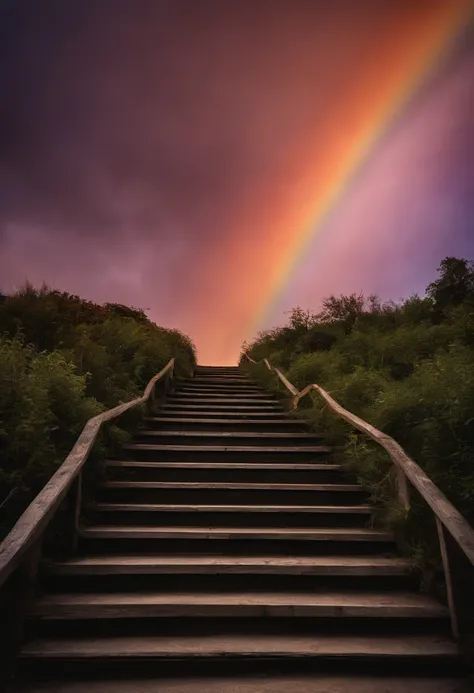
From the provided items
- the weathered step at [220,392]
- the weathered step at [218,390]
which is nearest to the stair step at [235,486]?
the weathered step at [220,392]

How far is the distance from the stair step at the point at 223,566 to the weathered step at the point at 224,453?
2.06 meters

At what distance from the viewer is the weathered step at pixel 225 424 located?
23.0 ft

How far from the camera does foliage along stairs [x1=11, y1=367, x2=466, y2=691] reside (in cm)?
260

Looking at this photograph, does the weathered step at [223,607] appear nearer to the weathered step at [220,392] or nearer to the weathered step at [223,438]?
the weathered step at [223,438]

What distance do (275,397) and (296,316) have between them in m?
5.56

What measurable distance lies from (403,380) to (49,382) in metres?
5.20

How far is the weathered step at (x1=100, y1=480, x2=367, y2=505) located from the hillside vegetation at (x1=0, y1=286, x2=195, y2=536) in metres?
0.85

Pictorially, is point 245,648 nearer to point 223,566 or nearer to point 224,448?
point 223,566

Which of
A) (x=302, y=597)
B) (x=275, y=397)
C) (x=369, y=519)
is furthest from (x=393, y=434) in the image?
(x=275, y=397)

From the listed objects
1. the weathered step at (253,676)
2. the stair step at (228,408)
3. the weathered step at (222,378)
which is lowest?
the weathered step at (253,676)

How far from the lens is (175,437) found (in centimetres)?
625

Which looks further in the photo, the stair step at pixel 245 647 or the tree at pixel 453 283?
A: the tree at pixel 453 283

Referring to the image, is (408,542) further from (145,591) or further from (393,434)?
(145,591)

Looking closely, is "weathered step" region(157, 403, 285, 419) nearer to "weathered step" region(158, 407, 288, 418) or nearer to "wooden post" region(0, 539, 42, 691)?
"weathered step" region(158, 407, 288, 418)
